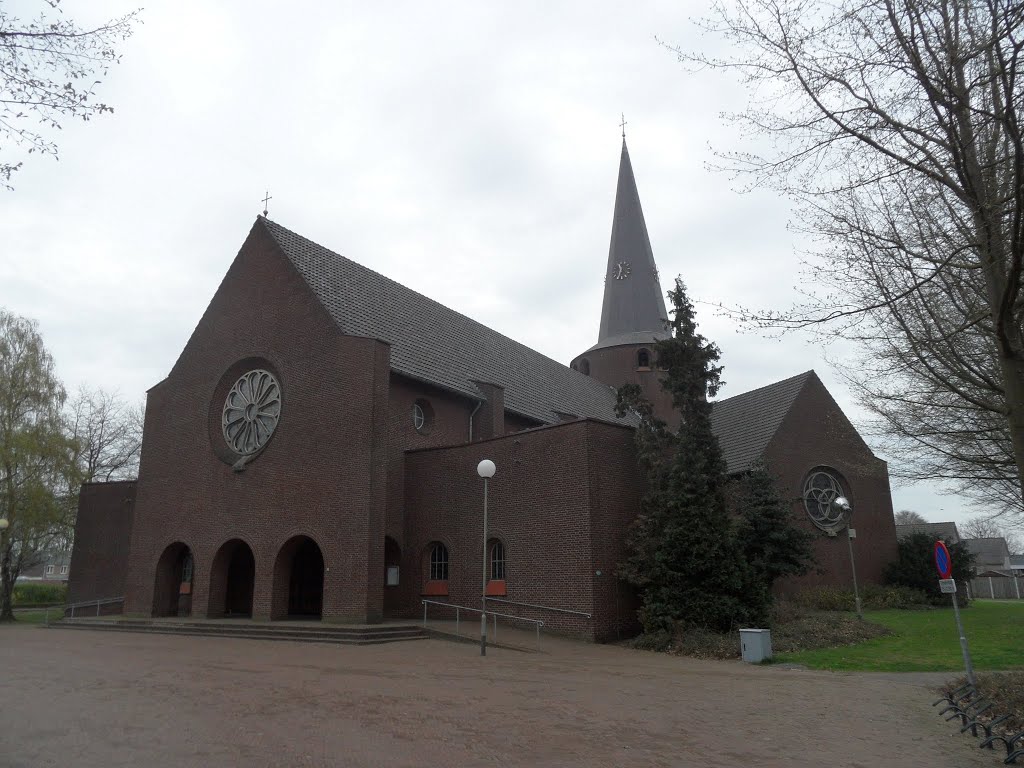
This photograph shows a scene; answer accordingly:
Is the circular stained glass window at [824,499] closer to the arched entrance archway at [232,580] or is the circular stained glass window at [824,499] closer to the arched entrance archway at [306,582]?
the arched entrance archway at [306,582]

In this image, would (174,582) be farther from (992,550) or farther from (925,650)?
(992,550)

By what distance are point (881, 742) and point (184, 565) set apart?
927 inches

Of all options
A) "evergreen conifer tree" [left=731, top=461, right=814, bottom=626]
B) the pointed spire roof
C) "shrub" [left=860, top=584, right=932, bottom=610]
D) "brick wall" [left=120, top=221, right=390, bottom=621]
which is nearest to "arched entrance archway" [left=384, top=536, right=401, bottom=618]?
"brick wall" [left=120, top=221, right=390, bottom=621]

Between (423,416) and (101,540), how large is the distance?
613 inches

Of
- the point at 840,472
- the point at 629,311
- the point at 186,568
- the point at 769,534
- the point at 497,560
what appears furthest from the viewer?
the point at 629,311

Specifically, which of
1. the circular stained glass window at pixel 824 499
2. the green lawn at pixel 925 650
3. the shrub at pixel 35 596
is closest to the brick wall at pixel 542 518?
the green lawn at pixel 925 650

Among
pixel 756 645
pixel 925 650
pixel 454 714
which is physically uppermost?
pixel 756 645

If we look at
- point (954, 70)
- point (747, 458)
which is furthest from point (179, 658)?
point (747, 458)

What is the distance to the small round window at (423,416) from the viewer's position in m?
24.8

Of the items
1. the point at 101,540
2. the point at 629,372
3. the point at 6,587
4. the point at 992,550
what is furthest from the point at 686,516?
the point at 992,550

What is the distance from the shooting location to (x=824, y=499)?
92.0ft

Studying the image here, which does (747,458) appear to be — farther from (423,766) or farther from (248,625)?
(423,766)

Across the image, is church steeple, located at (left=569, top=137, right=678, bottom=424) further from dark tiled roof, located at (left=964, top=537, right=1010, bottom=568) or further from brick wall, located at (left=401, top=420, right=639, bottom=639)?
dark tiled roof, located at (left=964, top=537, right=1010, bottom=568)

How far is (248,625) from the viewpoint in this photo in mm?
19922
